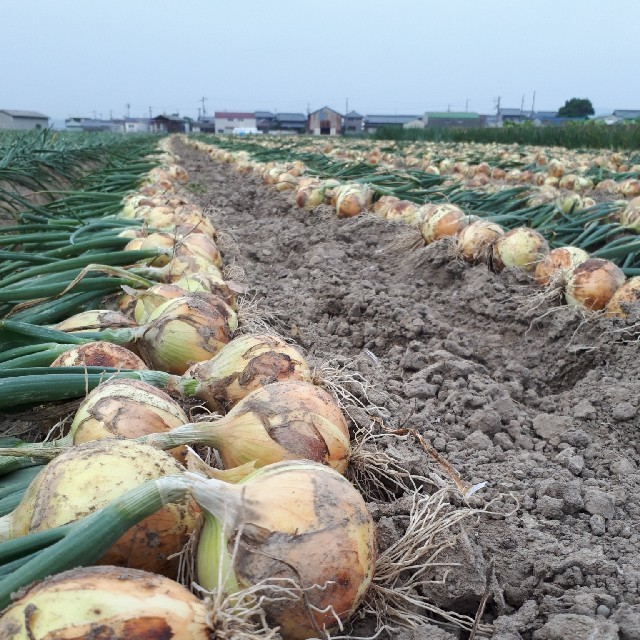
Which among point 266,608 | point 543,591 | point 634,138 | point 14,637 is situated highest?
point 634,138

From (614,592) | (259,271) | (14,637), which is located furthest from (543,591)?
(259,271)

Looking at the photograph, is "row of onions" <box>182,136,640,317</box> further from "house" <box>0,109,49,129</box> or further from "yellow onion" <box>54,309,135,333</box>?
"house" <box>0,109,49,129</box>

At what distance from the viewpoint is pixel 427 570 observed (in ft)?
4.61

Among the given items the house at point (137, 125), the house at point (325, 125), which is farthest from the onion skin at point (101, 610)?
the house at point (137, 125)

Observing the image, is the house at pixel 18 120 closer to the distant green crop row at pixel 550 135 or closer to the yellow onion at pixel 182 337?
the distant green crop row at pixel 550 135

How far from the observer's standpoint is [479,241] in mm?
4465

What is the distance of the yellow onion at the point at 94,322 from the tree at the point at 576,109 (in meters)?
65.6

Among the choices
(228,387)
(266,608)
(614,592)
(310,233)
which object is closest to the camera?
(266,608)

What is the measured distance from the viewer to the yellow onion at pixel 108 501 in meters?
1.12

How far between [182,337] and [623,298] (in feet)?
7.96

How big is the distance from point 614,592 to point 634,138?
1819 cm

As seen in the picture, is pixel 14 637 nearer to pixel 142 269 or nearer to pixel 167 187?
pixel 142 269

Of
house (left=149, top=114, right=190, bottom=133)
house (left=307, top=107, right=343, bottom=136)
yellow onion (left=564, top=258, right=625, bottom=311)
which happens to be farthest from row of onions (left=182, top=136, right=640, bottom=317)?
house (left=149, top=114, right=190, bottom=133)

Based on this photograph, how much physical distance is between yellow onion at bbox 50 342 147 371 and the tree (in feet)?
217
